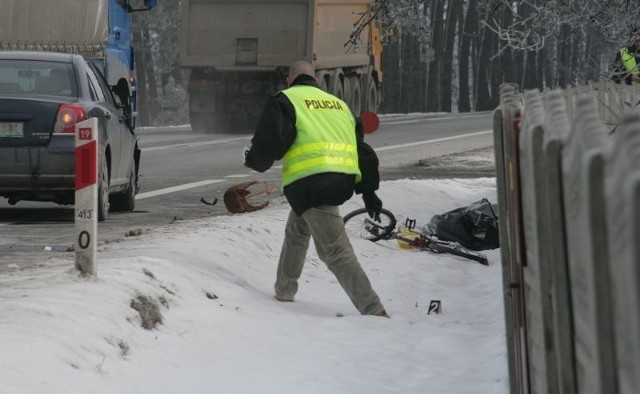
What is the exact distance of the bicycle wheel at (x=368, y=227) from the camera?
14.0 metres

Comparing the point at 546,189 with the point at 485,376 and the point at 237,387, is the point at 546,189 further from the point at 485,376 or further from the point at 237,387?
the point at 485,376

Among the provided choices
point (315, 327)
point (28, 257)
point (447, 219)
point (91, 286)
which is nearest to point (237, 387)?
point (91, 286)

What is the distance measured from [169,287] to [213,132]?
2745 centimetres

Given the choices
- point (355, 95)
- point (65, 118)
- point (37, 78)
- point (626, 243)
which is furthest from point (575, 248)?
point (355, 95)

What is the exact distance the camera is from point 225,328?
8711mm

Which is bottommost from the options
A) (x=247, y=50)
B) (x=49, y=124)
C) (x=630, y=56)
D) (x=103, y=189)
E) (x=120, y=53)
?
(x=103, y=189)

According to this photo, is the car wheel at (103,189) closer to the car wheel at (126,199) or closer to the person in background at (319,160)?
the car wheel at (126,199)

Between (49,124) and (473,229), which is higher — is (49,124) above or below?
above

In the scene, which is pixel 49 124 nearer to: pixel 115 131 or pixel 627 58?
pixel 115 131

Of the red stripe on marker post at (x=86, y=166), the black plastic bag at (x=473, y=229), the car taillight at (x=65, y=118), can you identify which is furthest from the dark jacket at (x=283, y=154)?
the black plastic bag at (x=473, y=229)

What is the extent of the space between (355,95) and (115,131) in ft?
84.9

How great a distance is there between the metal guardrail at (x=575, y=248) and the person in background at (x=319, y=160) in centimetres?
414

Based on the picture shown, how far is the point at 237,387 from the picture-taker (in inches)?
277

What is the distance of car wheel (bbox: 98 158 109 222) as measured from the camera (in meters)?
12.7
